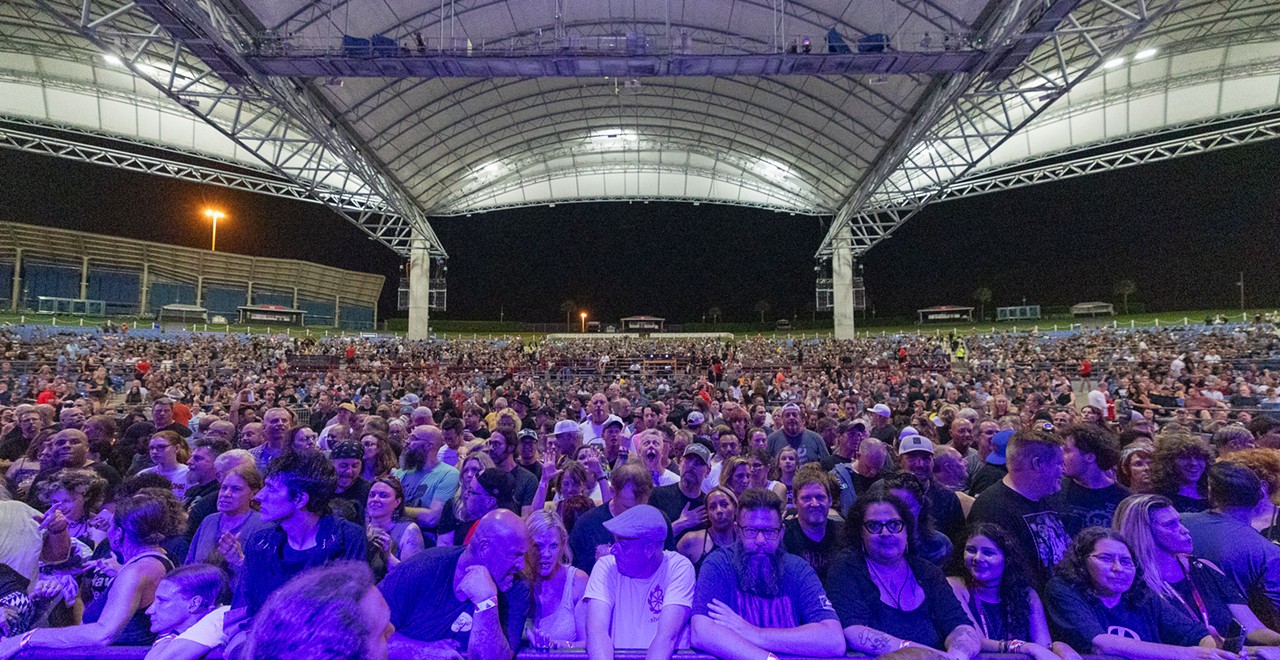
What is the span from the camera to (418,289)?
26.3m

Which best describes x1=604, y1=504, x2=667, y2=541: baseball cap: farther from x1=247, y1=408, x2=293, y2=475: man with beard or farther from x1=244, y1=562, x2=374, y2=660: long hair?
x1=247, y1=408, x2=293, y2=475: man with beard

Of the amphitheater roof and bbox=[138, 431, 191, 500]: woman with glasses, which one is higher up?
the amphitheater roof

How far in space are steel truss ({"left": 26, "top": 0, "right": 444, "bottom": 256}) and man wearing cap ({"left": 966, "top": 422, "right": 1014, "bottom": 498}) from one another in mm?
12892

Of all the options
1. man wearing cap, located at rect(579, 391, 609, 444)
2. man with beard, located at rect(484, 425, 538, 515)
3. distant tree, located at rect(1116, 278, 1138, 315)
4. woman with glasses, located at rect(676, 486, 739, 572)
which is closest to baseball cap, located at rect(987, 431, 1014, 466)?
woman with glasses, located at rect(676, 486, 739, 572)

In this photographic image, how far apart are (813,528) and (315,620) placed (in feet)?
7.91

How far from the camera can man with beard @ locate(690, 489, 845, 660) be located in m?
2.17

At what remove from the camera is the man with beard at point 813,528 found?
2922mm

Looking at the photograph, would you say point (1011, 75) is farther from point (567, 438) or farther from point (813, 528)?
point (813, 528)

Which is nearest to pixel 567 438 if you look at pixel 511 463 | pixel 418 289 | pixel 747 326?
pixel 511 463

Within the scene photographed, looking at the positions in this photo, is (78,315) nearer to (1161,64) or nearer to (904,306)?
(1161,64)

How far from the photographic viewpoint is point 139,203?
36.9 metres

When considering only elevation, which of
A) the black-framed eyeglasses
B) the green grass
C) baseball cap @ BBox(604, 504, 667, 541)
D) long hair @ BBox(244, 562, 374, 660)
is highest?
the green grass

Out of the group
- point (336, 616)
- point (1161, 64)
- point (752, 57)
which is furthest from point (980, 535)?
point (1161, 64)

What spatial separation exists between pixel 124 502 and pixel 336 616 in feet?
7.89
